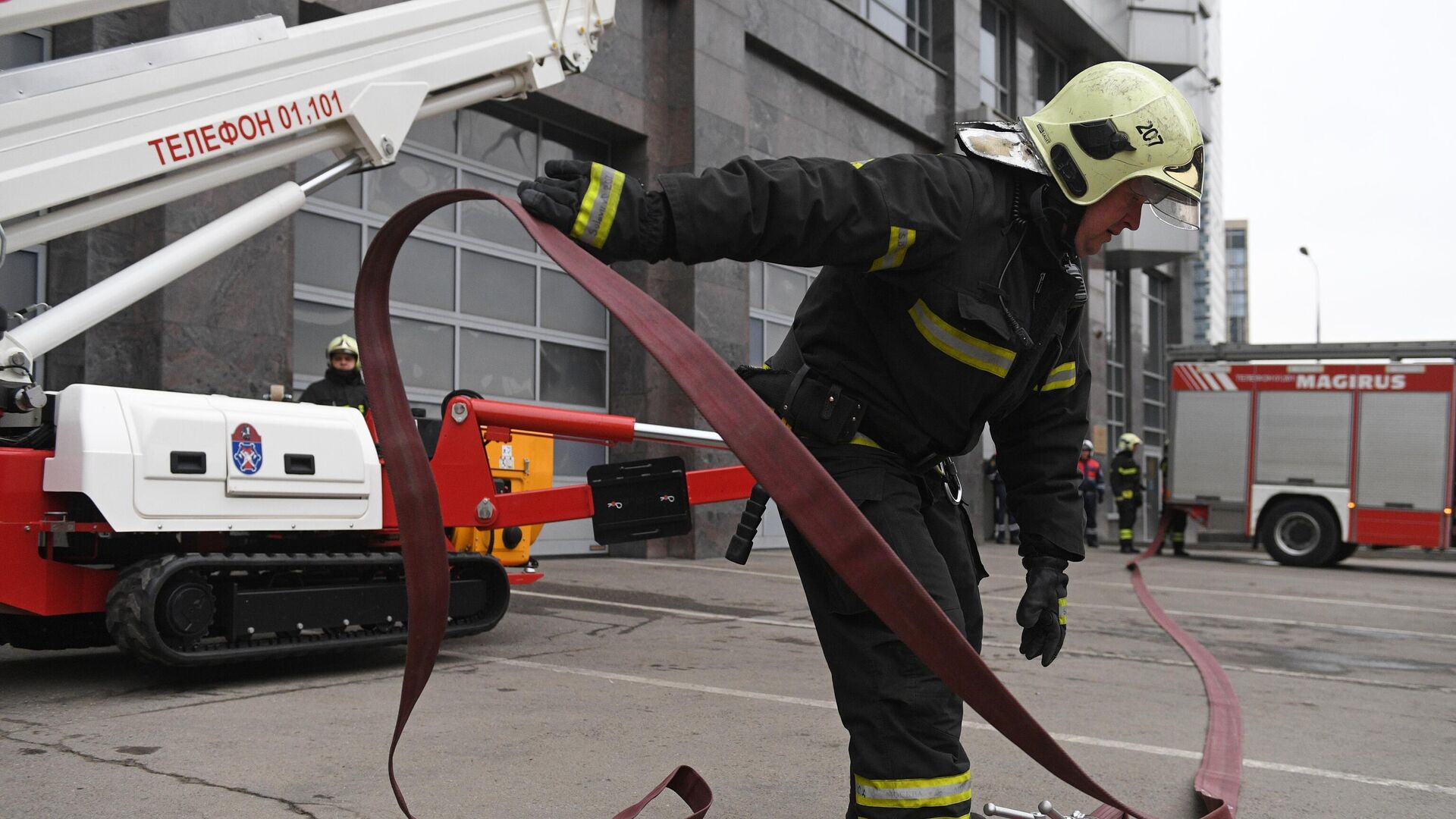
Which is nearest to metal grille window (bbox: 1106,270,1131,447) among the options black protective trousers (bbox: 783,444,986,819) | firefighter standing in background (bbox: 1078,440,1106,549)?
firefighter standing in background (bbox: 1078,440,1106,549)

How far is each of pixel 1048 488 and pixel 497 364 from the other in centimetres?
1026

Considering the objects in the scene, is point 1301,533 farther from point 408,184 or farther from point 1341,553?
point 408,184

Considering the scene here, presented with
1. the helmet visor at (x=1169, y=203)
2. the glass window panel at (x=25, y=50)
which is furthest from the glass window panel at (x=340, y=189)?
the helmet visor at (x=1169, y=203)

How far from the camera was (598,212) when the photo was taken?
2078mm

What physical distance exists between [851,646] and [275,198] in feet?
15.4

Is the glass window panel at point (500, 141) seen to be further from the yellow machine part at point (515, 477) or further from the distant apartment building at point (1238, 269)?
the distant apartment building at point (1238, 269)

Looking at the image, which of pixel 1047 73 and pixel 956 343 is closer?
pixel 956 343

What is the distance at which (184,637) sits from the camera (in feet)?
16.7

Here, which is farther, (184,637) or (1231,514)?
(1231,514)

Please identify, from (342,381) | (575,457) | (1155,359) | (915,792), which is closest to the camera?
(915,792)

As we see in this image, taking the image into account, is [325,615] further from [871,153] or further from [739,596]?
[871,153]

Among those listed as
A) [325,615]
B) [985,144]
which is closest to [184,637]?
[325,615]

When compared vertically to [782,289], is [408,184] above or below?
above

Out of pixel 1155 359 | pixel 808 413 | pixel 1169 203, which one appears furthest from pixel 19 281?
pixel 1155 359
